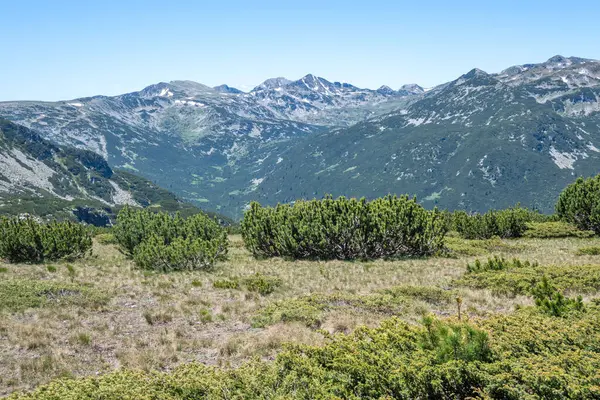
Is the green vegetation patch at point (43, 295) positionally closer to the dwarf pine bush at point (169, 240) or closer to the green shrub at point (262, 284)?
the green shrub at point (262, 284)

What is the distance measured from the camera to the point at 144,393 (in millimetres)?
7312

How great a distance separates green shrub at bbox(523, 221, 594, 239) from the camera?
39.8 m

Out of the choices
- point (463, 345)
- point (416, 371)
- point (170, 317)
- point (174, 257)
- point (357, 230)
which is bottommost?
point (174, 257)

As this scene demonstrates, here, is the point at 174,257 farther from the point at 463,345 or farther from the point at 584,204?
the point at 584,204

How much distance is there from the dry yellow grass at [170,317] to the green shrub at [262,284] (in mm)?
454

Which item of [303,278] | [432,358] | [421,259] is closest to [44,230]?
[303,278]

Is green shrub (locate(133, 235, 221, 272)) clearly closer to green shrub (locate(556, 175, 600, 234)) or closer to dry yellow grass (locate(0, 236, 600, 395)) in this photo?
dry yellow grass (locate(0, 236, 600, 395))

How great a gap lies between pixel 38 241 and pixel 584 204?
4347cm

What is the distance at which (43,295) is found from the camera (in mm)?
17516

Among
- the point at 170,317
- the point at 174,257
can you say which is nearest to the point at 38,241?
the point at 174,257

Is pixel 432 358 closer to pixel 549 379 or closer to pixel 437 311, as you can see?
pixel 549 379

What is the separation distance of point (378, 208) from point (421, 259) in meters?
4.67

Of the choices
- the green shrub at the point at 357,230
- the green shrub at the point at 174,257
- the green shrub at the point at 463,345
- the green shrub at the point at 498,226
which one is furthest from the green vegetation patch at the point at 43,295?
the green shrub at the point at 498,226

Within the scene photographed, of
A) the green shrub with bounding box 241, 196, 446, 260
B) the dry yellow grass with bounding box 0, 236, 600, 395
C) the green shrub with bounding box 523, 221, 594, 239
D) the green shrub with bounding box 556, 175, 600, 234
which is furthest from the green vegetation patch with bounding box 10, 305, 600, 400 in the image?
the green shrub with bounding box 523, 221, 594, 239
